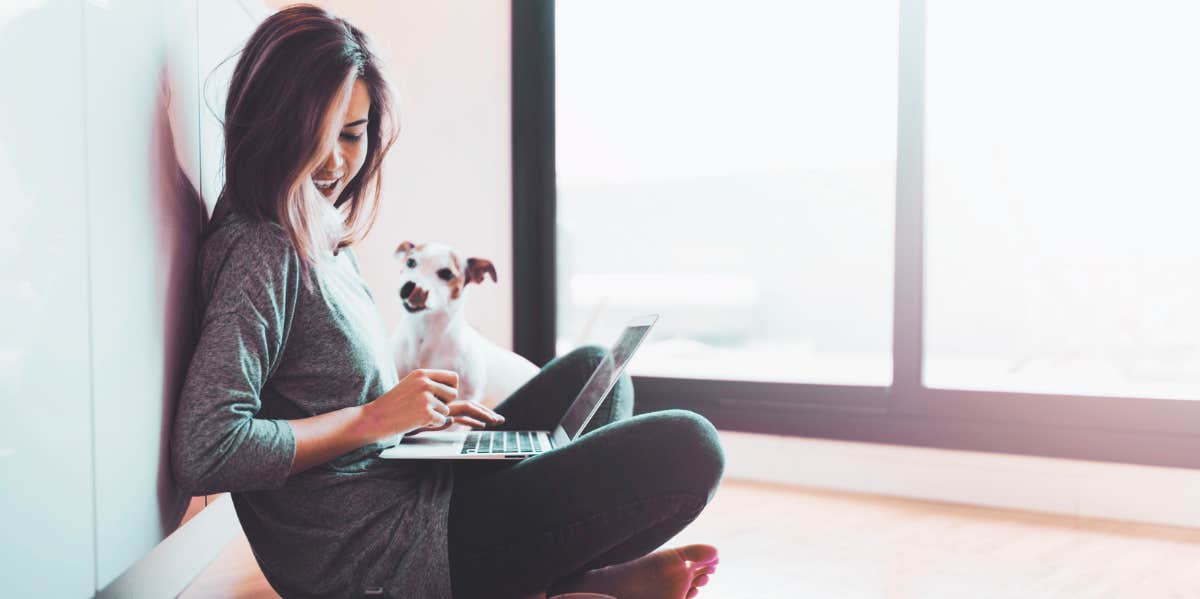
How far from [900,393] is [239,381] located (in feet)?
5.57

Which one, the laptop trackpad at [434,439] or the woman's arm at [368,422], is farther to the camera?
the laptop trackpad at [434,439]

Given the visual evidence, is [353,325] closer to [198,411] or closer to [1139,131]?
[198,411]

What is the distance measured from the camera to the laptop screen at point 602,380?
4.01 ft

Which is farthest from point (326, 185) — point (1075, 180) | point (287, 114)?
point (1075, 180)

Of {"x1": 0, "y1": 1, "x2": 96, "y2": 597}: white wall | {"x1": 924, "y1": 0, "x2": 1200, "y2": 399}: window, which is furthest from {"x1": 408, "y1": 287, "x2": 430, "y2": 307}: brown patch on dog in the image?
{"x1": 924, "y1": 0, "x2": 1200, "y2": 399}: window

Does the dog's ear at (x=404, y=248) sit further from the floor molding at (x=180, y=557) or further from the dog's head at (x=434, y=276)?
the floor molding at (x=180, y=557)

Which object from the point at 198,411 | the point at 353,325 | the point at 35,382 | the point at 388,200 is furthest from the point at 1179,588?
the point at 388,200

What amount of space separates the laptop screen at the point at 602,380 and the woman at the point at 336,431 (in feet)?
0.56

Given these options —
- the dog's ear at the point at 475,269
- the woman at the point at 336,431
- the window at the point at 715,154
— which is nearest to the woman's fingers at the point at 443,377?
the woman at the point at 336,431

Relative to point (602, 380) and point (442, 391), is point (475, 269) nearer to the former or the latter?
point (602, 380)

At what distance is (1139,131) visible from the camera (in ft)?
6.59

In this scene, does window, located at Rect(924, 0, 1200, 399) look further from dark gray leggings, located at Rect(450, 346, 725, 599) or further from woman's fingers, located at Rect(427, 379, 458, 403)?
woman's fingers, located at Rect(427, 379, 458, 403)

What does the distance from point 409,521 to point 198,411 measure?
0.94 ft

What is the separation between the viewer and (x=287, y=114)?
918mm
